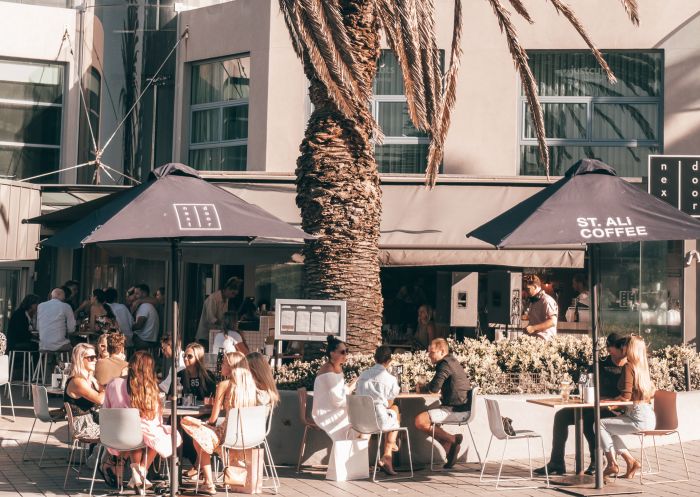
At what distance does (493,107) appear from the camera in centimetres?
1939

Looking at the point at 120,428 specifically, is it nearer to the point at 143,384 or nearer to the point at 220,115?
the point at 143,384

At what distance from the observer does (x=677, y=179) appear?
17.8m

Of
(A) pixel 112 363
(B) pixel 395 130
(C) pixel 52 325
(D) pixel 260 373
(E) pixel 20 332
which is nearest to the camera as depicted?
(D) pixel 260 373

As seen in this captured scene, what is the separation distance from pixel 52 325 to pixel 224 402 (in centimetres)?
717

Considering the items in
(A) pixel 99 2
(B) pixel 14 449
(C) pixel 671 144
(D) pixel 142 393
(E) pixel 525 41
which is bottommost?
(B) pixel 14 449

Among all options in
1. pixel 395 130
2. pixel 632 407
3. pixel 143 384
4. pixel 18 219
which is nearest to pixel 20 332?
pixel 18 219

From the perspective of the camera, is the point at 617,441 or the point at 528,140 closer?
the point at 617,441

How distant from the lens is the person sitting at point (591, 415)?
11875 millimetres

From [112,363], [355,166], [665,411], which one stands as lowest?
[665,411]

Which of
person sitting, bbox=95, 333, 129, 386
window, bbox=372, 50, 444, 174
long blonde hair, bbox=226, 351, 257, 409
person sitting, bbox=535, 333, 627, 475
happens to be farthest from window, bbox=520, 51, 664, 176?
long blonde hair, bbox=226, 351, 257, 409

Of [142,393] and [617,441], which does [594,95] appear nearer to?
[617,441]

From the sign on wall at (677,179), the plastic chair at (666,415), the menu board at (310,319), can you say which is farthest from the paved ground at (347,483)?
the sign on wall at (677,179)

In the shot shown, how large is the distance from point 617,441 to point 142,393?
4772mm

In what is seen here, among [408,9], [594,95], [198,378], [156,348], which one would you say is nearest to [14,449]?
[198,378]
